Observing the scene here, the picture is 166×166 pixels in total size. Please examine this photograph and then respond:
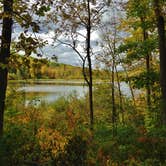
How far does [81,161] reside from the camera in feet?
28.7

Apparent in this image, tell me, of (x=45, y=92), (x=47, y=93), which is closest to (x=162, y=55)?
(x=47, y=93)

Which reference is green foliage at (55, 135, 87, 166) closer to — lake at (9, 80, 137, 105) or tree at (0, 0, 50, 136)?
tree at (0, 0, 50, 136)

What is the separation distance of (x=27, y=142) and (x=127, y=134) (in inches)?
147

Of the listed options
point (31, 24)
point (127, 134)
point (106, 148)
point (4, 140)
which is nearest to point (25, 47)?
point (31, 24)

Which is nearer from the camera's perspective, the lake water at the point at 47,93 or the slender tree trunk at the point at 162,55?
the slender tree trunk at the point at 162,55

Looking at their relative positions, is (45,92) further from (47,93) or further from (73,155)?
(73,155)

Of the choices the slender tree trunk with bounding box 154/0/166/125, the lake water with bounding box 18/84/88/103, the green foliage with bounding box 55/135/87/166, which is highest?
the slender tree trunk with bounding box 154/0/166/125

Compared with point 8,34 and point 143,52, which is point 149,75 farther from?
point 8,34

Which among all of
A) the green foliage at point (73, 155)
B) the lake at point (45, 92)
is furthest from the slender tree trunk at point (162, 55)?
the lake at point (45, 92)

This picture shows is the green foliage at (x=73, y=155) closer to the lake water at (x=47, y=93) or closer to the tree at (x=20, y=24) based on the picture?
the tree at (x=20, y=24)

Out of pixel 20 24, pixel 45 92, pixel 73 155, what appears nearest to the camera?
pixel 20 24

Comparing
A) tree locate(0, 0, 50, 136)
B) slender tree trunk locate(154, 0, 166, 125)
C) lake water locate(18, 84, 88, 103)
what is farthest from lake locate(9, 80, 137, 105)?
slender tree trunk locate(154, 0, 166, 125)

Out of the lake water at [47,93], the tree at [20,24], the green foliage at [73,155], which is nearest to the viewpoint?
the tree at [20,24]

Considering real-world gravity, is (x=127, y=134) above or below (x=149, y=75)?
below
